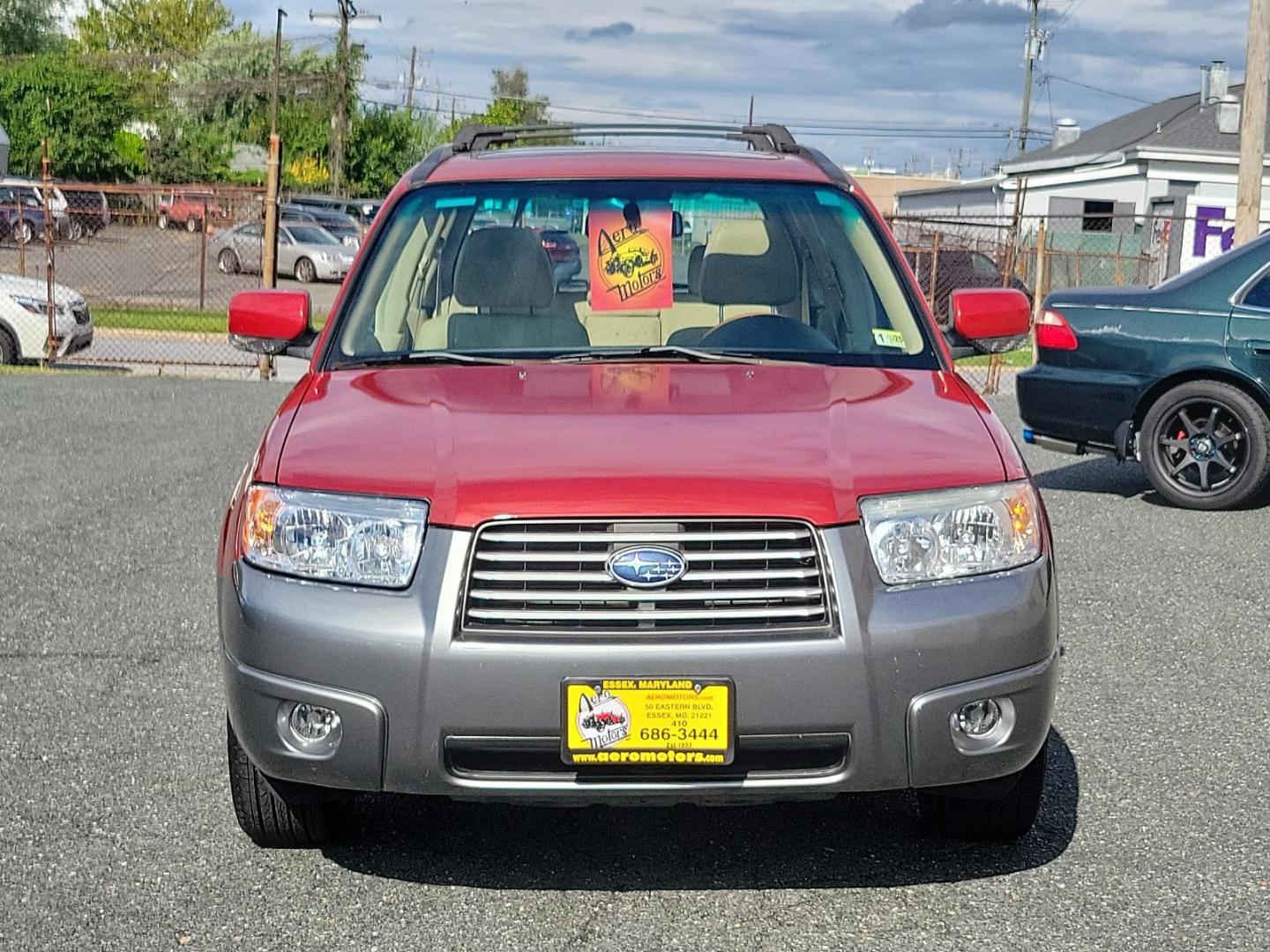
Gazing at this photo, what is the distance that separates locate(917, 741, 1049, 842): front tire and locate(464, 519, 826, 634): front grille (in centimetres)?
82

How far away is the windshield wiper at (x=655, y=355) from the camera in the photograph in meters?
4.50

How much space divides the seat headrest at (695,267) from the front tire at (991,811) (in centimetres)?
159

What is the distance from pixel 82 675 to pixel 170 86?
67.4 meters

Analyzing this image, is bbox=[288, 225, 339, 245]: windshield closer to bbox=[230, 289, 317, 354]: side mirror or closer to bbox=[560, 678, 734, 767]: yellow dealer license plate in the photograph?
bbox=[230, 289, 317, 354]: side mirror

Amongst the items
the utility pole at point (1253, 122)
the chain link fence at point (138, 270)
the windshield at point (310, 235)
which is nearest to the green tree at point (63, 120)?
the chain link fence at point (138, 270)

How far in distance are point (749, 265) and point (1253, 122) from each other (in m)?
15.3

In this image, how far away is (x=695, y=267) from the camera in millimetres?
4949

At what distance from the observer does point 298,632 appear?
11.5 feet

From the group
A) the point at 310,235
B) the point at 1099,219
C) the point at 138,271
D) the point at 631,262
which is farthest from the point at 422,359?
the point at 1099,219

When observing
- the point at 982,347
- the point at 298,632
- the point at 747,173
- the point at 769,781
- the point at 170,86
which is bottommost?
the point at 769,781

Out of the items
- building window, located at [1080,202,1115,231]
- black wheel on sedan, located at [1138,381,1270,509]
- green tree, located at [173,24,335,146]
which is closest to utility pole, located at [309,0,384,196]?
green tree, located at [173,24,335,146]

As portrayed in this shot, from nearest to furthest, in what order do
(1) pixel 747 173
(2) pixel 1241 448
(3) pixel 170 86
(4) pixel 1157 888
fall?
1. (4) pixel 1157 888
2. (1) pixel 747 173
3. (2) pixel 1241 448
4. (3) pixel 170 86

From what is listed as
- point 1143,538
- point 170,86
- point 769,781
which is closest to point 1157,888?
point 769,781

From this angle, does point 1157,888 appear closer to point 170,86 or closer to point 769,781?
point 769,781
